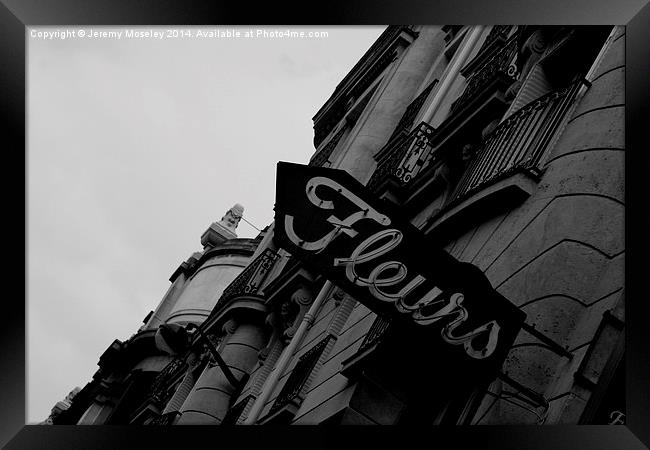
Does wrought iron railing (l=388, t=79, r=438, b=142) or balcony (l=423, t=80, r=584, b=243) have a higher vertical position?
wrought iron railing (l=388, t=79, r=438, b=142)

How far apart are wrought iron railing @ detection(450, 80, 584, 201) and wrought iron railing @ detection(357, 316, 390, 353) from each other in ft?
5.66

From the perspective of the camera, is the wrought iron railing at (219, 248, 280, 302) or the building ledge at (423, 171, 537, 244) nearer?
the building ledge at (423, 171, 537, 244)

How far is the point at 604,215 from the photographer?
8773 mm

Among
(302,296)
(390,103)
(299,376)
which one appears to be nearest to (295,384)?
(299,376)

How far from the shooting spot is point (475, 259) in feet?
34.7

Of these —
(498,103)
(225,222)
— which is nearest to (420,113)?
(498,103)

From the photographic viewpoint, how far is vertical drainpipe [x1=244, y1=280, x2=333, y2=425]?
15.4 m

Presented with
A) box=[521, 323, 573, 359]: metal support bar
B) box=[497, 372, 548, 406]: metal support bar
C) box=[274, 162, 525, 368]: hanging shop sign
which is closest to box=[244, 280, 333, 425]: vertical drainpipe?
box=[274, 162, 525, 368]: hanging shop sign

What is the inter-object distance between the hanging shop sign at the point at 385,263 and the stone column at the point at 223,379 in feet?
34.6

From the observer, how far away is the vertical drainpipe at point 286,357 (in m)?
15.4

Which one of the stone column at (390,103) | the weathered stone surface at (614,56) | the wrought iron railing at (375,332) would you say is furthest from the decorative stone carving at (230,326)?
the weathered stone surface at (614,56)

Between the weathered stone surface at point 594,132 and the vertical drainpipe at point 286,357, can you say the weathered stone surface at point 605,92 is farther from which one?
the vertical drainpipe at point 286,357

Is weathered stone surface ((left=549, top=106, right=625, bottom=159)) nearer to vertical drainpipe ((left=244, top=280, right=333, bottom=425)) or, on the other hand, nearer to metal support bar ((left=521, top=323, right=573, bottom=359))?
metal support bar ((left=521, top=323, right=573, bottom=359))
